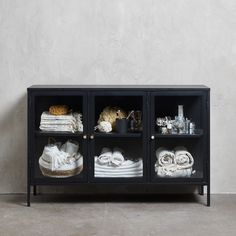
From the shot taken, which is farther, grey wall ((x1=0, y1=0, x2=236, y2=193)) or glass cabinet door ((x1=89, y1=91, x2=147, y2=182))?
grey wall ((x1=0, y1=0, x2=236, y2=193))

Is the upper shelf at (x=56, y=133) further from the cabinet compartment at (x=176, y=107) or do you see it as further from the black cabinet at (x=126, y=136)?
the cabinet compartment at (x=176, y=107)

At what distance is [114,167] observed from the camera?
4.61 m

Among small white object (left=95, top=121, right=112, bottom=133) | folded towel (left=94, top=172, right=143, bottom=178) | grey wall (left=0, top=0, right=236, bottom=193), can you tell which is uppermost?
grey wall (left=0, top=0, right=236, bottom=193)

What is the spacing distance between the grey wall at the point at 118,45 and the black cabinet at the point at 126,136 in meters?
0.34

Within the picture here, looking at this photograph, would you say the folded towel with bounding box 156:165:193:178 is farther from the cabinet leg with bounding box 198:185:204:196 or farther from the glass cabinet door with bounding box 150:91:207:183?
the cabinet leg with bounding box 198:185:204:196

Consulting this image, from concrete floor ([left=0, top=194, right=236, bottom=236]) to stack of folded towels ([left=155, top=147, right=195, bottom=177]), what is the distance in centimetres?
24

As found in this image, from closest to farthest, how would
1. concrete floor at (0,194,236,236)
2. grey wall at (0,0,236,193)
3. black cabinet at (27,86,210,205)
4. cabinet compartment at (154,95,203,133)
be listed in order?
concrete floor at (0,194,236,236) < black cabinet at (27,86,210,205) < cabinet compartment at (154,95,203,133) < grey wall at (0,0,236,193)

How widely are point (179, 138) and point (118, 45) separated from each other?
2.93ft

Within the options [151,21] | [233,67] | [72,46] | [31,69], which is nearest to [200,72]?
[233,67]

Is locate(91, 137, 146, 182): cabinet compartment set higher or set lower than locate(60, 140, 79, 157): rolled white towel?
lower

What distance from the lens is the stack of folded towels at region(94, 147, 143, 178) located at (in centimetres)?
459

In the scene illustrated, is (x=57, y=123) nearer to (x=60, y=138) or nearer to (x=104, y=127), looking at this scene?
(x=60, y=138)

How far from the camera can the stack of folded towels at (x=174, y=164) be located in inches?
181

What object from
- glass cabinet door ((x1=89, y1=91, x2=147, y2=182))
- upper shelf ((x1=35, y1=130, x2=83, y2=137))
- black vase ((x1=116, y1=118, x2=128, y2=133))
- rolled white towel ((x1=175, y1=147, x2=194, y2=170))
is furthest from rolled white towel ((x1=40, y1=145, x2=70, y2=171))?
rolled white towel ((x1=175, y1=147, x2=194, y2=170))
